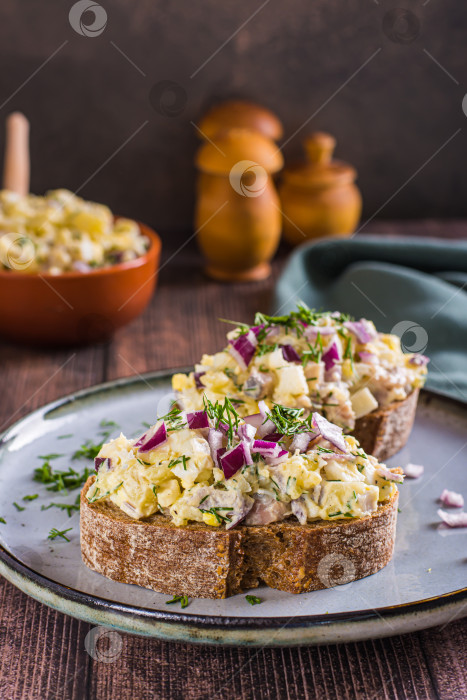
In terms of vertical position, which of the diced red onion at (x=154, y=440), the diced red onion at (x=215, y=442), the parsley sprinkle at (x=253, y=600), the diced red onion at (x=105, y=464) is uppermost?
the diced red onion at (x=215, y=442)

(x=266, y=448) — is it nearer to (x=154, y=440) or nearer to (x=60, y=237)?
(x=154, y=440)

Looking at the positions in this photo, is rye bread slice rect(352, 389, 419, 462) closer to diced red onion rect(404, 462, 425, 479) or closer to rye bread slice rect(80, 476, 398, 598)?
diced red onion rect(404, 462, 425, 479)

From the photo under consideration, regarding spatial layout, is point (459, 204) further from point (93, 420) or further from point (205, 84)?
point (93, 420)

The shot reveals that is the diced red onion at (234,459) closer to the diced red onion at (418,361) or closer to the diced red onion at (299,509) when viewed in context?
the diced red onion at (299,509)

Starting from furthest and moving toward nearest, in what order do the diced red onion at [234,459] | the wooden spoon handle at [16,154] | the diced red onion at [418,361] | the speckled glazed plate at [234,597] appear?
the wooden spoon handle at [16,154] → the diced red onion at [418,361] → the diced red onion at [234,459] → the speckled glazed plate at [234,597]

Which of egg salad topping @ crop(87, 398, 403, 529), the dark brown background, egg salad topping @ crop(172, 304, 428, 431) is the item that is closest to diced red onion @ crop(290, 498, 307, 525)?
egg salad topping @ crop(87, 398, 403, 529)

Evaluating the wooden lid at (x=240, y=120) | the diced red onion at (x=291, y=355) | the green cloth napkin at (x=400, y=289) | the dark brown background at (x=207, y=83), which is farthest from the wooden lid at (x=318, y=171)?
the diced red onion at (x=291, y=355)

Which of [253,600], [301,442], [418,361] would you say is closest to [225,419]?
[301,442]

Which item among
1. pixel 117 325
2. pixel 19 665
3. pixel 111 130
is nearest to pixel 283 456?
pixel 19 665
